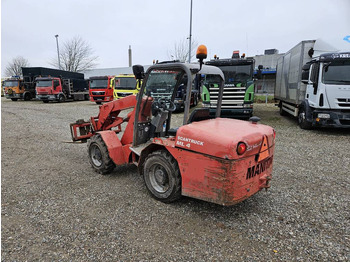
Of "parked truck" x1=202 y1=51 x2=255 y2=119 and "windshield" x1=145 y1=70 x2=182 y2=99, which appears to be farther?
"parked truck" x1=202 y1=51 x2=255 y2=119

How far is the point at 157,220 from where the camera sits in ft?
11.0

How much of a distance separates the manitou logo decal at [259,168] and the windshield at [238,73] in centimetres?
780

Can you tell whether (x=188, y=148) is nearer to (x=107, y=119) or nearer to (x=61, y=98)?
(x=107, y=119)

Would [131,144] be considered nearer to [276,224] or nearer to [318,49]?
[276,224]

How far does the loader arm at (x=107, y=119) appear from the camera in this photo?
5.02 meters

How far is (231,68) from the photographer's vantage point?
10906mm

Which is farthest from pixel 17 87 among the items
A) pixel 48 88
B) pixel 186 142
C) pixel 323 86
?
pixel 186 142

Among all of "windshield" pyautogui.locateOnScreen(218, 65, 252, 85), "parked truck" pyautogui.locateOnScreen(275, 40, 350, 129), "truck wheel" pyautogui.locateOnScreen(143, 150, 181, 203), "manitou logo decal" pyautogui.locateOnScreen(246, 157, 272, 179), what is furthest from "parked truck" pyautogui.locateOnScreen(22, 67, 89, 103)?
"manitou logo decal" pyautogui.locateOnScreen(246, 157, 272, 179)

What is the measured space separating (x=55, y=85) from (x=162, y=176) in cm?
2302

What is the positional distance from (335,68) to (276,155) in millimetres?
4352

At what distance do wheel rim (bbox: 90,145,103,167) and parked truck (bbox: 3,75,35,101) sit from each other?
25.7 metres

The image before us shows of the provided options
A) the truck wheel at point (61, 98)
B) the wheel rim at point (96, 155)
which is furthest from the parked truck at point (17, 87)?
the wheel rim at point (96, 155)

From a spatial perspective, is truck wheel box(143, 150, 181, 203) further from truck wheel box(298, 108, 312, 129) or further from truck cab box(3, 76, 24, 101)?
truck cab box(3, 76, 24, 101)

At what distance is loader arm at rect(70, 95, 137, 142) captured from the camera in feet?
16.5
